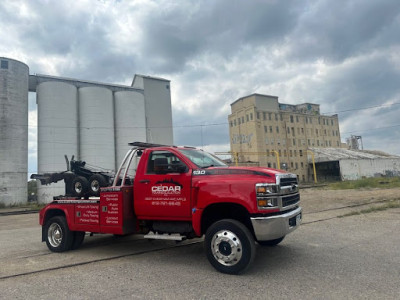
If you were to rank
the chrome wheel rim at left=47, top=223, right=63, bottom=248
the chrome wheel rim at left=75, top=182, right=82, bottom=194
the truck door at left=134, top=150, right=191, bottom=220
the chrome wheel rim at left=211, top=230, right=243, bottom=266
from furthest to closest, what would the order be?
1. the chrome wheel rim at left=75, top=182, right=82, bottom=194
2. the chrome wheel rim at left=47, top=223, right=63, bottom=248
3. the truck door at left=134, top=150, right=191, bottom=220
4. the chrome wheel rim at left=211, top=230, right=243, bottom=266

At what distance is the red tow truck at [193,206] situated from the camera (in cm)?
491

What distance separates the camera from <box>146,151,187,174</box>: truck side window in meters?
5.62

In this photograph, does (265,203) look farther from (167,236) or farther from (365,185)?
(365,185)

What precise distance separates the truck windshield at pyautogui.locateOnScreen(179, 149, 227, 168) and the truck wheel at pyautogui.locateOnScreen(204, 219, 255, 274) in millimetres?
1298

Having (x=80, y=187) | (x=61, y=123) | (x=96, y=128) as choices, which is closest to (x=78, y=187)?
(x=80, y=187)

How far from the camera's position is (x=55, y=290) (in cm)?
453

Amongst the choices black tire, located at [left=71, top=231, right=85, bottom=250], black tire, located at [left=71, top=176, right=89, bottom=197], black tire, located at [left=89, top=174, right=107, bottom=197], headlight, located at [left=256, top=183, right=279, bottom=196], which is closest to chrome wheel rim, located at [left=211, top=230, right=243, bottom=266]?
headlight, located at [left=256, top=183, right=279, bottom=196]

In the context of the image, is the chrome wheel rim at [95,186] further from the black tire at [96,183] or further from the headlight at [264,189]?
the headlight at [264,189]

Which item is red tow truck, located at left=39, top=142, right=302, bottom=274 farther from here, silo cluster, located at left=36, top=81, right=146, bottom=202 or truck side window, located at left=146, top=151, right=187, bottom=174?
silo cluster, located at left=36, top=81, right=146, bottom=202

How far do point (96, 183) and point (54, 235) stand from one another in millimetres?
1686

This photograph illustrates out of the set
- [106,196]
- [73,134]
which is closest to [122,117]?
[73,134]

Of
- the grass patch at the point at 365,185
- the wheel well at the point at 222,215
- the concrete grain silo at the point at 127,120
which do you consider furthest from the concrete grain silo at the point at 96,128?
the wheel well at the point at 222,215

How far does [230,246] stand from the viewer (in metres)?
5.00

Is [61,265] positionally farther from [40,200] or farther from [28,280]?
[40,200]
